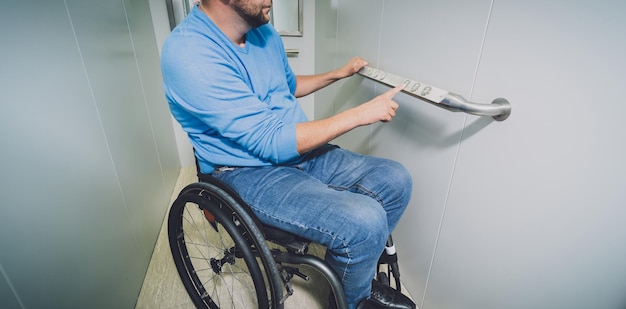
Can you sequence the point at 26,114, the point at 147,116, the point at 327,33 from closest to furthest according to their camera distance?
the point at 26,114 → the point at 147,116 → the point at 327,33

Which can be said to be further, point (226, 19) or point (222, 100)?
point (226, 19)

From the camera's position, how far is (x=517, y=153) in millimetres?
640

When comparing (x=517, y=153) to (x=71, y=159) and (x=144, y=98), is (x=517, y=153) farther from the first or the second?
(x=144, y=98)

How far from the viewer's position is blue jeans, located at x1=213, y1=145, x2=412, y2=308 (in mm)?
698

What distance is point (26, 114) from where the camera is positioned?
0.68 metres

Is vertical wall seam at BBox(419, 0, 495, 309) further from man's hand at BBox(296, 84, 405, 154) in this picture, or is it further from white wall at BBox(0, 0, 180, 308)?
white wall at BBox(0, 0, 180, 308)

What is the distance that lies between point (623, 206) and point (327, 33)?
159 cm

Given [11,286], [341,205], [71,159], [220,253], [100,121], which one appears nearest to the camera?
[11,286]

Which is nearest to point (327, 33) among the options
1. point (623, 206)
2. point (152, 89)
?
point (152, 89)

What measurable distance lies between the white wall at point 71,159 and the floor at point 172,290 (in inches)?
2.1

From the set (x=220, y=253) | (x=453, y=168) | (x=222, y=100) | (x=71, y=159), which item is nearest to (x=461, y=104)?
(x=453, y=168)

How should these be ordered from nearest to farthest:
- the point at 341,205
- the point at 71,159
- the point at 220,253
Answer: the point at 341,205 → the point at 71,159 → the point at 220,253

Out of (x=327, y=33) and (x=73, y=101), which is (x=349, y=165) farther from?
(x=327, y=33)

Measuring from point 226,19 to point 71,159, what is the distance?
2.07 feet
